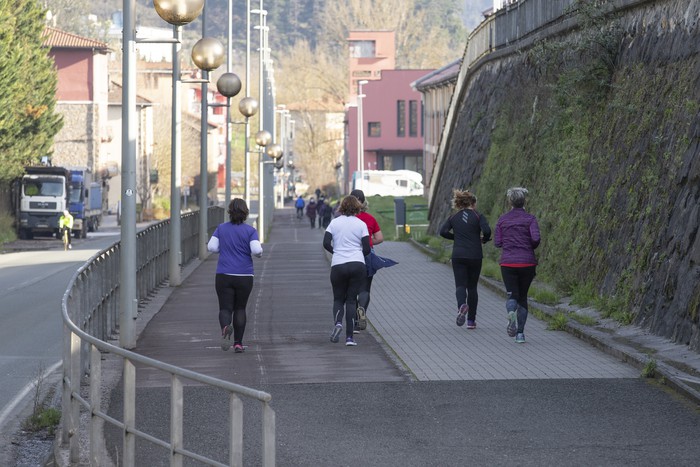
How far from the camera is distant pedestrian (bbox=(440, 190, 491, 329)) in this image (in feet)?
51.4

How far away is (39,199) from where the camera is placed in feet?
185

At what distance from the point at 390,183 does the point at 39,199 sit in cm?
3768

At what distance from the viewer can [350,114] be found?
110 m

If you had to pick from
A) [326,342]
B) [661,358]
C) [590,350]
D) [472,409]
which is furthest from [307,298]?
[472,409]

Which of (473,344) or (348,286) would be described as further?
(348,286)

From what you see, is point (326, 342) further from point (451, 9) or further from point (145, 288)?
point (451, 9)

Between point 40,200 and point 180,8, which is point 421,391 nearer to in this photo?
point 180,8

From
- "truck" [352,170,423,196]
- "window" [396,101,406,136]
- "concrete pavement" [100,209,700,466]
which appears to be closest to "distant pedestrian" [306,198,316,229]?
"truck" [352,170,423,196]

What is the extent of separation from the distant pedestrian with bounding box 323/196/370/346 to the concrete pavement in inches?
15.2

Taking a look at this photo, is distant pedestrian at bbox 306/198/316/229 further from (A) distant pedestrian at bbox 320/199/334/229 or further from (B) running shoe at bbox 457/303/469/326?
(B) running shoe at bbox 457/303/469/326

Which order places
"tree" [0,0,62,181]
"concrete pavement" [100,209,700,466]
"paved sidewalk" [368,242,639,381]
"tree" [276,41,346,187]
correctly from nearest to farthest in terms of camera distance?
"concrete pavement" [100,209,700,466]
"paved sidewalk" [368,242,639,381]
"tree" [0,0,62,181]
"tree" [276,41,346,187]

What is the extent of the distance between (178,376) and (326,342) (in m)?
8.29

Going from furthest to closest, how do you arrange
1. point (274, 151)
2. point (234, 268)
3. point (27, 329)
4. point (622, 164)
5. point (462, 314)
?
point (274, 151)
point (27, 329)
point (622, 164)
point (462, 314)
point (234, 268)

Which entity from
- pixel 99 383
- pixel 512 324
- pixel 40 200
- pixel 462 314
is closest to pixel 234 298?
pixel 512 324
